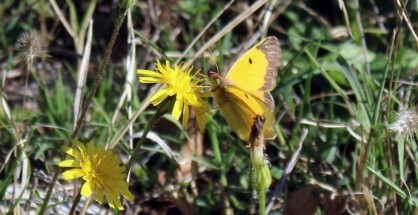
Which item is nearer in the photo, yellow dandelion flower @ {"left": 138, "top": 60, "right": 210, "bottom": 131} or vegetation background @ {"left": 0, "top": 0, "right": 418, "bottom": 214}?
yellow dandelion flower @ {"left": 138, "top": 60, "right": 210, "bottom": 131}

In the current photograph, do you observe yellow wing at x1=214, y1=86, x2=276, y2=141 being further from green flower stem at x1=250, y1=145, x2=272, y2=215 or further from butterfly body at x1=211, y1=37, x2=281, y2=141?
green flower stem at x1=250, y1=145, x2=272, y2=215

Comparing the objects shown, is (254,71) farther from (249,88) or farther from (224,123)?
(224,123)

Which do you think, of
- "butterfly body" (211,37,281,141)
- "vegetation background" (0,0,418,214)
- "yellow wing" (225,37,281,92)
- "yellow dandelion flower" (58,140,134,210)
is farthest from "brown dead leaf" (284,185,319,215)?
"yellow dandelion flower" (58,140,134,210)

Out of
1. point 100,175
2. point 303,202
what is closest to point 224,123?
point 303,202

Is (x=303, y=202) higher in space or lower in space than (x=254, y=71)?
lower

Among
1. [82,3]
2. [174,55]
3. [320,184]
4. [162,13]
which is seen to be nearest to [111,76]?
[174,55]

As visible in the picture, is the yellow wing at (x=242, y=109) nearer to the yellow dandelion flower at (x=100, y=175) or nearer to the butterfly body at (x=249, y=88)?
the butterfly body at (x=249, y=88)
